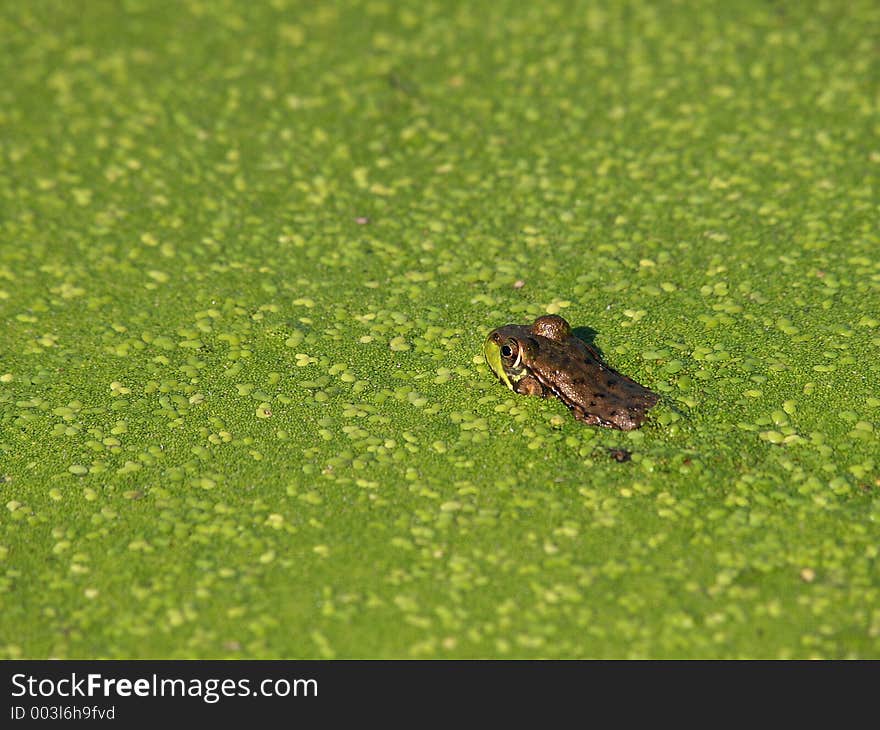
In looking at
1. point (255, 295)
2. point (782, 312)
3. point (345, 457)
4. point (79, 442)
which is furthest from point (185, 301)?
point (782, 312)

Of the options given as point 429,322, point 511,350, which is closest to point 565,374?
point 511,350

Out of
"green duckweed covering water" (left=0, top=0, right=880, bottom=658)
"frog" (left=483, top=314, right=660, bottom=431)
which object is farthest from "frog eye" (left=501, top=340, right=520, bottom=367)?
"green duckweed covering water" (left=0, top=0, right=880, bottom=658)

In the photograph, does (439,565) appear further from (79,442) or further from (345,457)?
(79,442)

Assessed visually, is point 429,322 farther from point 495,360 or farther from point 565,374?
point 565,374

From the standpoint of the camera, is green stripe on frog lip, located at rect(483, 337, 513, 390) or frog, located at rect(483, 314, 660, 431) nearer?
frog, located at rect(483, 314, 660, 431)

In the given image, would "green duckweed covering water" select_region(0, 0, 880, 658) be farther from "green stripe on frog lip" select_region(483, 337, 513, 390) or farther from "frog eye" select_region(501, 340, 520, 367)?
"frog eye" select_region(501, 340, 520, 367)

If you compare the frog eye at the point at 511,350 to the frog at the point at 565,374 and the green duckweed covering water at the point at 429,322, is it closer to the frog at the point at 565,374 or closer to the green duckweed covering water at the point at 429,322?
the frog at the point at 565,374
